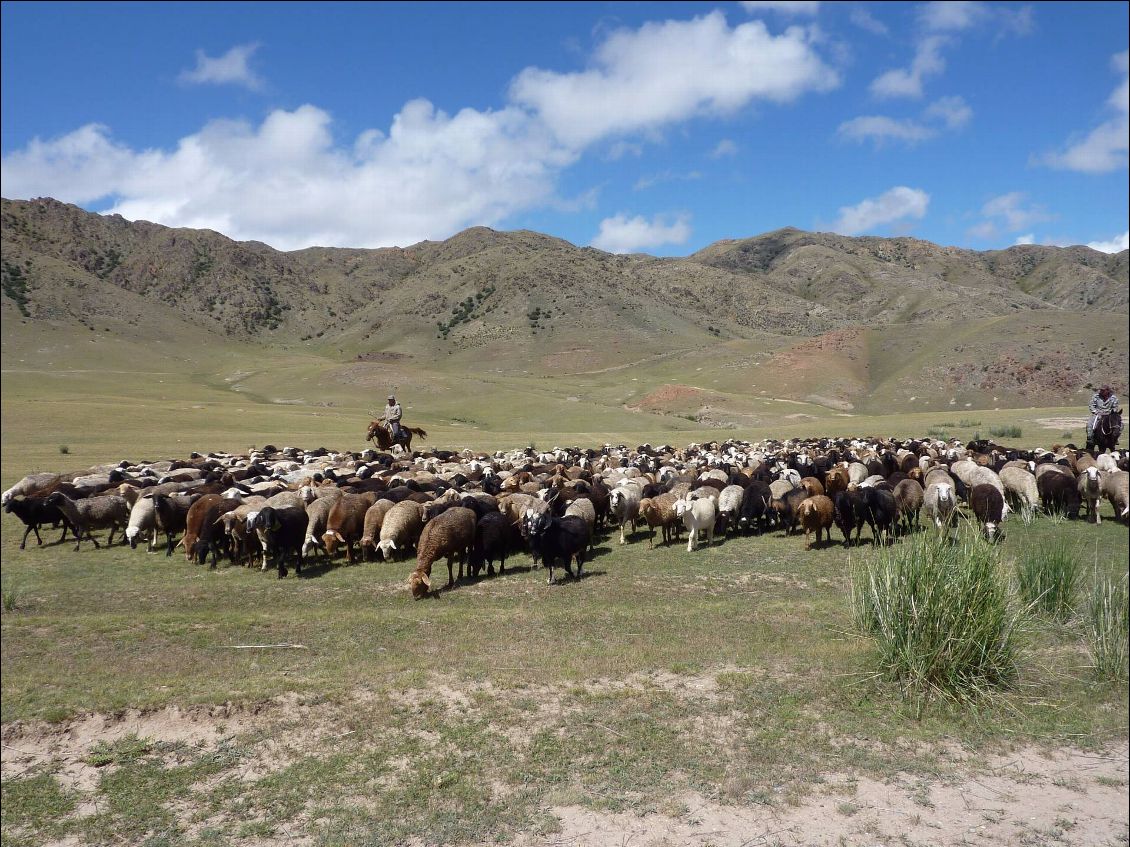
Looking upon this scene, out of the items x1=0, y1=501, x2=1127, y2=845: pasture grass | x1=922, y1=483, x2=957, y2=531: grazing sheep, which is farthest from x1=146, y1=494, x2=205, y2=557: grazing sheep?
x1=922, y1=483, x2=957, y2=531: grazing sheep

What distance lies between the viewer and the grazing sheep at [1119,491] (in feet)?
46.6

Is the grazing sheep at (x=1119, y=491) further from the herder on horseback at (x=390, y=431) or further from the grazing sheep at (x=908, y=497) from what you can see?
the herder on horseback at (x=390, y=431)

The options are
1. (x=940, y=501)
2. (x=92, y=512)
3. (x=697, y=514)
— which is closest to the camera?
(x=940, y=501)

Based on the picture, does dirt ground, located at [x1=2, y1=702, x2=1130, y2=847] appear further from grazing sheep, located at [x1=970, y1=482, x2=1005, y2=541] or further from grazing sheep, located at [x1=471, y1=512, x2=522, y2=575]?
grazing sheep, located at [x1=970, y1=482, x2=1005, y2=541]

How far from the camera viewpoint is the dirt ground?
17.3ft

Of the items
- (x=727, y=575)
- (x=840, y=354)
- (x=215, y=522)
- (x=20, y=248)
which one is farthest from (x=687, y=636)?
(x=20, y=248)

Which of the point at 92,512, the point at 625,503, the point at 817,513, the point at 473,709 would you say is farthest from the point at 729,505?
the point at 92,512

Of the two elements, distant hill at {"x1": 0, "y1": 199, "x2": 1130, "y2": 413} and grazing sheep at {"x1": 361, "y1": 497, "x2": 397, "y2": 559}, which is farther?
distant hill at {"x1": 0, "y1": 199, "x2": 1130, "y2": 413}

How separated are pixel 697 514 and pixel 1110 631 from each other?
332 inches

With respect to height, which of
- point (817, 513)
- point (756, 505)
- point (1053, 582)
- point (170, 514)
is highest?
point (1053, 582)

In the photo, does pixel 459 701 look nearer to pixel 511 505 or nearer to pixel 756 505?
pixel 511 505

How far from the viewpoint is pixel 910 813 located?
554 cm

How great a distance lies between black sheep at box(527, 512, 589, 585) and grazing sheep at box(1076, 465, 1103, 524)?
1159cm

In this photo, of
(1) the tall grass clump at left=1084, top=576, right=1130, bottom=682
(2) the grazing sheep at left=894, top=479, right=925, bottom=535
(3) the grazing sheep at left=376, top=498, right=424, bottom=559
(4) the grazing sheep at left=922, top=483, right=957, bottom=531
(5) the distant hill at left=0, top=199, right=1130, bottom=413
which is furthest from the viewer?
(5) the distant hill at left=0, top=199, right=1130, bottom=413
